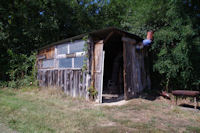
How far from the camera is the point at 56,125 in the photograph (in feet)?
11.3

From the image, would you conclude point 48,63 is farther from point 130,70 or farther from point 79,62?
point 130,70

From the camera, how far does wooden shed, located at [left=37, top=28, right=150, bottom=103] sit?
20.2 feet

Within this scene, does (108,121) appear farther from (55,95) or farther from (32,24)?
(32,24)

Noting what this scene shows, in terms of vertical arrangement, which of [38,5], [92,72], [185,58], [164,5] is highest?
[38,5]

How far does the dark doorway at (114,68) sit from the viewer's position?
845cm

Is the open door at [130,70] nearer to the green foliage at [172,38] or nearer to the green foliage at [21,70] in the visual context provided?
the green foliage at [172,38]

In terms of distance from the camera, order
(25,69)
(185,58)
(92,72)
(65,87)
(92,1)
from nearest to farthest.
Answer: (185,58) < (92,72) < (65,87) < (25,69) < (92,1)

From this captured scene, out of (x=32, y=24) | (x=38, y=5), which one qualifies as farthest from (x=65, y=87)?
(x=38, y=5)

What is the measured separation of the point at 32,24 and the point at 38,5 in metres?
1.73

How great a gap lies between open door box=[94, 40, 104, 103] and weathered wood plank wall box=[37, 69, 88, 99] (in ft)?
1.78

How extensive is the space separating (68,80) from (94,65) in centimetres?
179

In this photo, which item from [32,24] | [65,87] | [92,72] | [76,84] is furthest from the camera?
[32,24]

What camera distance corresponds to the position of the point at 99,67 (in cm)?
607

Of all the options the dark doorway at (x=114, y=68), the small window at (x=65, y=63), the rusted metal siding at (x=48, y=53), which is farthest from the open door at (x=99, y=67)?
the rusted metal siding at (x=48, y=53)
